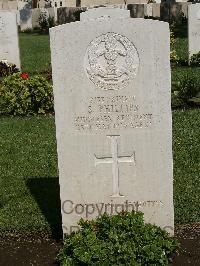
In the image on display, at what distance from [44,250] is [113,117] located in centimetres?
133

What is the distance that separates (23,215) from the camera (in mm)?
5480

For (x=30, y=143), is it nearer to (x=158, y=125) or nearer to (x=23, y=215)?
(x=23, y=215)

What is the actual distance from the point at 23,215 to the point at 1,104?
4.98m

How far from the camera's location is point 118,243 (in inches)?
163

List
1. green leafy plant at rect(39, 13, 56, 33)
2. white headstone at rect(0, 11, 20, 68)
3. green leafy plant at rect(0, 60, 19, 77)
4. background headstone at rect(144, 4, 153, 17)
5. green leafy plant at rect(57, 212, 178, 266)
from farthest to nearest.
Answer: background headstone at rect(144, 4, 153, 17) → green leafy plant at rect(39, 13, 56, 33) → white headstone at rect(0, 11, 20, 68) → green leafy plant at rect(0, 60, 19, 77) → green leafy plant at rect(57, 212, 178, 266)

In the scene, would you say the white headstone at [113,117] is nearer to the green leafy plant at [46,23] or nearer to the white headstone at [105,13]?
the white headstone at [105,13]

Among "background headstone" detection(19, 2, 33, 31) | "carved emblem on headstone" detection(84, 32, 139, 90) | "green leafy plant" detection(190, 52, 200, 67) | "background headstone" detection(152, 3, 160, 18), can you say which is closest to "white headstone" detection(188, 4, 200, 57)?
"green leafy plant" detection(190, 52, 200, 67)

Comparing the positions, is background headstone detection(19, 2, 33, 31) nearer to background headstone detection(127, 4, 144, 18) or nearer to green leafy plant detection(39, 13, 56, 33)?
green leafy plant detection(39, 13, 56, 33)

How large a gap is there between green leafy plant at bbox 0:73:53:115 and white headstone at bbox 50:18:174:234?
5.51m

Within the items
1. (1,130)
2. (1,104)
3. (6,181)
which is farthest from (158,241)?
(1,104)

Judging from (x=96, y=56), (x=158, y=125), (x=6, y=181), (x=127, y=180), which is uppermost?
(x=96, y=56)

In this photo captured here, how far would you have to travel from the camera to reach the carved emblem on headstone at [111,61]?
13.5 ft

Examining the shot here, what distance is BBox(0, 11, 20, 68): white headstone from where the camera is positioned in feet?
50.4

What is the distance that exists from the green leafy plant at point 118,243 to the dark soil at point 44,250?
0.56ft
